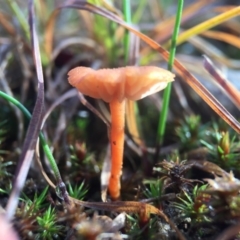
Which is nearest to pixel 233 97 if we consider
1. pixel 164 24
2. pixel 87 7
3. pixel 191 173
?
pixel 191 173

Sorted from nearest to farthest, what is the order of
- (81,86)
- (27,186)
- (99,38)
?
(81,86) → (27,186) → (99,38)

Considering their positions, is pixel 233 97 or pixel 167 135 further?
pixel 167 135

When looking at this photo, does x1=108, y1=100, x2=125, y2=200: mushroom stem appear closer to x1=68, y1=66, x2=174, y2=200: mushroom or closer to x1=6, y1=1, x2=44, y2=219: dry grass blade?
x1=68, y1=66, x2=174, y2=200: mushroom

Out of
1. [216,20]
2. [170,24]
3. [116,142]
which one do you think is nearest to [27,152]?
[116,142]

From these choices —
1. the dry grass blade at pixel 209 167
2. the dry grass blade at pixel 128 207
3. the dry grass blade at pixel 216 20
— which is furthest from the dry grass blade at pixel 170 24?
the dry grass blade at pixel 128 207

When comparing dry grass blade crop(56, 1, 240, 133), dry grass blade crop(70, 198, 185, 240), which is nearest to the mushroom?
dry grass blade crop(70, 198, 185, 240)

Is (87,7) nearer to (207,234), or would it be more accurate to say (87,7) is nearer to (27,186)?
(27,186)
